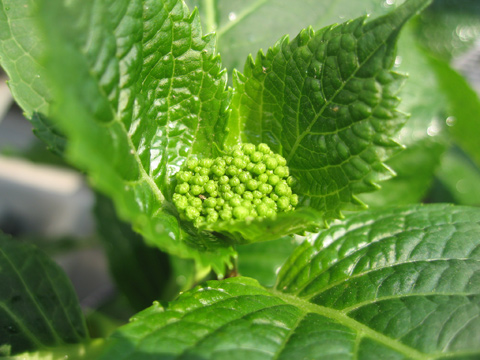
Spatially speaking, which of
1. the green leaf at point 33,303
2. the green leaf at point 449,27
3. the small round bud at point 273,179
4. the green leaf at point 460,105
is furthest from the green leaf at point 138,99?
the green leaf at point 449,27

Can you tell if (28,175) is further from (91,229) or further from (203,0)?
(203,0)

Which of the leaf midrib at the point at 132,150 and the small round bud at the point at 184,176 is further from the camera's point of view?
the small round bud at the point at 184,176

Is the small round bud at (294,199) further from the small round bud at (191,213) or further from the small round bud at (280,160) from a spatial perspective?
the small round bud at (191,213)

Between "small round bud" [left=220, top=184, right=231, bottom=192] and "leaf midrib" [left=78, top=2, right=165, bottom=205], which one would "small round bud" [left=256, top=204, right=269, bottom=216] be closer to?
"small round bud" [left=220, top=184, right=231, bottom=192]

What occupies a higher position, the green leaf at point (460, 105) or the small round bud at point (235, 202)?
the green leaf at point (460, 105)

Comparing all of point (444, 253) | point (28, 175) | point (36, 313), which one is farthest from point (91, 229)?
point (444, 253)

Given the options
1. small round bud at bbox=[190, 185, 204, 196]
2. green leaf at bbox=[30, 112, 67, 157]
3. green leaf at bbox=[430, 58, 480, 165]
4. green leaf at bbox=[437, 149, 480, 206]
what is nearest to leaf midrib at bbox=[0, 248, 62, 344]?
green leaf at bbox=[30, 112, 67, 157]
